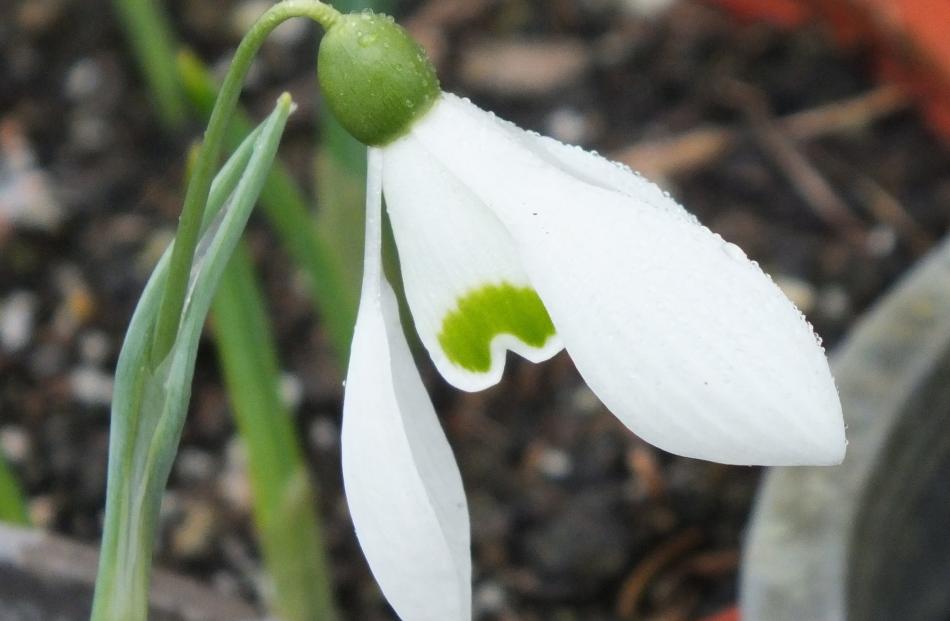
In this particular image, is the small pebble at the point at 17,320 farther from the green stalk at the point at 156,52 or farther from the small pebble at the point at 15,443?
the green stalk at the point at 156,52

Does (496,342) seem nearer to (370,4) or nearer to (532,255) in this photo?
(532,255)

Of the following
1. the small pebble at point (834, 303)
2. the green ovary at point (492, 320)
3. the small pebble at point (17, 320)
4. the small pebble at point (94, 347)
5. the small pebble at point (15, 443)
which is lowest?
the green ovary at point (492, 320)

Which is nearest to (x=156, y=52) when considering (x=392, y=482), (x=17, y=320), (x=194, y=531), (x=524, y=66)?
(x=17, y=320)

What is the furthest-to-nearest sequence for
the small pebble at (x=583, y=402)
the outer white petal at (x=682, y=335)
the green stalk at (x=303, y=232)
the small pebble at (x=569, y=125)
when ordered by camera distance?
the small pebble at (x=569, y=125) < the small pebble at (x=583, y=402) < the green stalk at (x=303, y=232) < the outer white petal at (x=682, y=335)

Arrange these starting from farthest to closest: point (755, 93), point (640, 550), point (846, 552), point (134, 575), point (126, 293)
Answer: point (755, 93), point (126, 293), point (640, 550), point (846, 552), point (134, 575)

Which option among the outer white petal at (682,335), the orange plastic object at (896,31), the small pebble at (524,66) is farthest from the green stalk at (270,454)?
the orange plastic object at (896,31)

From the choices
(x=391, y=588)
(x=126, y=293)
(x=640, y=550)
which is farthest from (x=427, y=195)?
(x=126, y=293)

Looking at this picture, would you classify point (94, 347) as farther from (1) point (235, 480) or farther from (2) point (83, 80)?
(2) point (83, 80)
